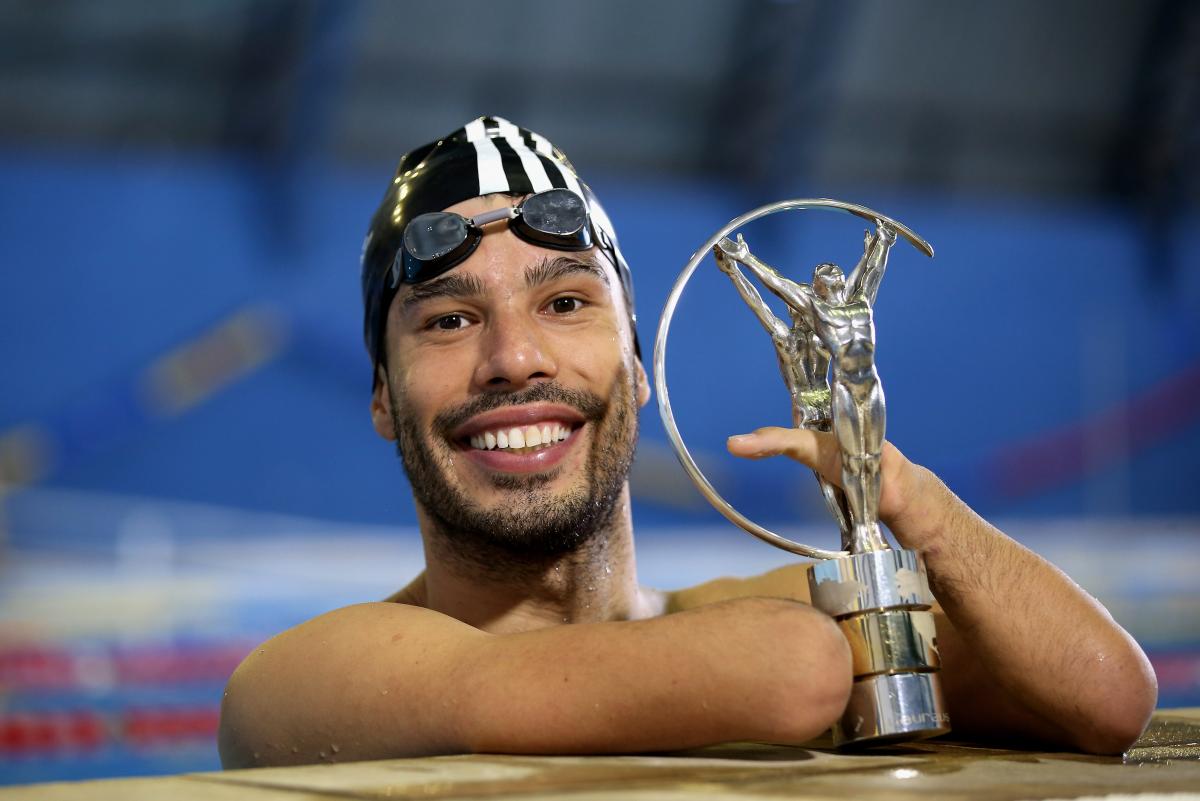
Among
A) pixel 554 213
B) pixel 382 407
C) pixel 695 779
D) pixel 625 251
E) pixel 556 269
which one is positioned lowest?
pixel 695 779

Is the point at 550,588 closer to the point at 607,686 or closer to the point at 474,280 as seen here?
the point at 474,280

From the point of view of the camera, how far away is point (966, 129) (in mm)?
11523

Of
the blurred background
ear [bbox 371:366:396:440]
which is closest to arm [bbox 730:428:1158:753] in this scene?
ear [bbox 371:366:396:440]

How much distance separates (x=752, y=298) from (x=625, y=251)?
8960mm

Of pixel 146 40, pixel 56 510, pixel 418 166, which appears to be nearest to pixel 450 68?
pixel 146 40

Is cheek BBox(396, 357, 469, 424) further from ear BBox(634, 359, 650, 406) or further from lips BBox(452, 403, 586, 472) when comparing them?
ear BBox(634, 359, 650, 406)

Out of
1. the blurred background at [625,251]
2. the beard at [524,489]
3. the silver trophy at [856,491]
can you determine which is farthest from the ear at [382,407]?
the blurred background at [625,251]

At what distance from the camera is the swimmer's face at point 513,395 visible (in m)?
2.07

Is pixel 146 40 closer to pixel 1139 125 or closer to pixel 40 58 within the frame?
pixel 40 58

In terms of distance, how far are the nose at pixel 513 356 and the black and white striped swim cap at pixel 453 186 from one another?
28cm

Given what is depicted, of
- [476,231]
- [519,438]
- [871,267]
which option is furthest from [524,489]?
[871,267]

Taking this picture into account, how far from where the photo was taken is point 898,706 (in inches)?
60.4

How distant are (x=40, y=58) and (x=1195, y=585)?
9.11m

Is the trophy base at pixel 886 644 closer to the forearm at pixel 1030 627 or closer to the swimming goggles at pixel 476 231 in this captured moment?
the forearm at pixel 1030 627
